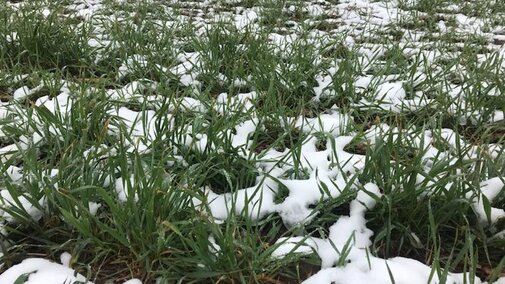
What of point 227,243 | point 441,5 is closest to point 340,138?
point 227,243

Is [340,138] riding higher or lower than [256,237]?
higher

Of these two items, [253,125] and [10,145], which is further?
[253,125]

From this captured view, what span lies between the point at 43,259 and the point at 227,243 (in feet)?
2.07

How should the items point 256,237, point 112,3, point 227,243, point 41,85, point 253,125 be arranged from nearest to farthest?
point 227,243
point 256,237
point 253,125
point 41,85
point 112,3

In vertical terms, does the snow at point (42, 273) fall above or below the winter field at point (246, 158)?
below

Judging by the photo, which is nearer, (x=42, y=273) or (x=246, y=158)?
(x=42, y=273)

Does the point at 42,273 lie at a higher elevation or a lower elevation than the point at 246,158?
lower

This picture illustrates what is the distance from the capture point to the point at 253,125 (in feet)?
6.96

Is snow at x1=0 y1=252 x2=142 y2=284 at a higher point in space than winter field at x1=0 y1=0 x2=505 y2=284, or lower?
lower

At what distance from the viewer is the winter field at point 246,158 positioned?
1400 mm

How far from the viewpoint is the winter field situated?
4.59ft

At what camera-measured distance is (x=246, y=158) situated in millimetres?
1830

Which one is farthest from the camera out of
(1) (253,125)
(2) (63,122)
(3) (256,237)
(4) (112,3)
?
(4) (112,3)

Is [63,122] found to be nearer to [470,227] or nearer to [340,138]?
[340,138]
